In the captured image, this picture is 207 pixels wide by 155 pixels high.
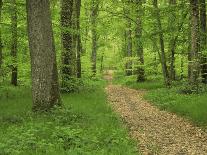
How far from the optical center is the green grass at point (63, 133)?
Answer: 8.37 metres

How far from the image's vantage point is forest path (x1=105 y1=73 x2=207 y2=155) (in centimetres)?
954

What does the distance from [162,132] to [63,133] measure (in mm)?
3501

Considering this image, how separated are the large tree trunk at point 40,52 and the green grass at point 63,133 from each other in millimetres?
600

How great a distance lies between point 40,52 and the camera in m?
13.0

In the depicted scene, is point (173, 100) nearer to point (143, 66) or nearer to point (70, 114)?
point (70, 114)

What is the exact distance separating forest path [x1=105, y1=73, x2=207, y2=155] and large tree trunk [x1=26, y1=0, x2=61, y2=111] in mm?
3030

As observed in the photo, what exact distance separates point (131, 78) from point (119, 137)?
24366 mm

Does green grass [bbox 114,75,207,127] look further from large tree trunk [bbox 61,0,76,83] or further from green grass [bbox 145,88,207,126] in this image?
large tree trunk [bbox 61,0,76,83]

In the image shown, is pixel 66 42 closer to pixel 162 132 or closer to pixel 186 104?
pixel 186 104

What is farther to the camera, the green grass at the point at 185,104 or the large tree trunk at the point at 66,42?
the large tree trunk at the point at 66,42

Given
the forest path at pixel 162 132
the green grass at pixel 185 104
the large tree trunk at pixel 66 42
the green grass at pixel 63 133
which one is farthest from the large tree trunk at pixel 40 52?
the large tree trunk at pixel 66 42

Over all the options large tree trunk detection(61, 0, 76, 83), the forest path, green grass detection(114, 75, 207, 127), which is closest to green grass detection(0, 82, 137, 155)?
the forest path

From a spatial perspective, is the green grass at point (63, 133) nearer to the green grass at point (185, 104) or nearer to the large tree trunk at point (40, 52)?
the large tree trunk at point (40, 52)

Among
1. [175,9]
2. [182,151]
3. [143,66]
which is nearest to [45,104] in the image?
→ [182,151]
